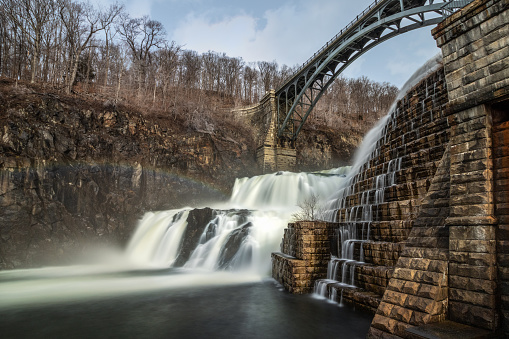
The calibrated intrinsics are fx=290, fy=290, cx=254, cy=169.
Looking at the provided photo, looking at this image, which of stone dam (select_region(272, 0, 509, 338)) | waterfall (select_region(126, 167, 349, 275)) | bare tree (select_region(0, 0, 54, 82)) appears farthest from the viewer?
bare tree (select_region(0, 0, 54, 82))

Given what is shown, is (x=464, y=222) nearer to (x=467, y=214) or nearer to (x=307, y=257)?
(x=467, y=214)

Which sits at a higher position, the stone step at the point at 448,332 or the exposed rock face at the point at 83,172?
the exposed rock face at the point at 83,172

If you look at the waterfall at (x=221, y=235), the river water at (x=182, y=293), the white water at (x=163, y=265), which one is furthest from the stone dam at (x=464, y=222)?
the waterfall at (x=221, y=235)

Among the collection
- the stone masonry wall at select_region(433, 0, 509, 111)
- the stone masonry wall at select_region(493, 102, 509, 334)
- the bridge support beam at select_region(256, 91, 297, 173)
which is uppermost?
the bridge support beam at select_region(256, 91, 297, 173)

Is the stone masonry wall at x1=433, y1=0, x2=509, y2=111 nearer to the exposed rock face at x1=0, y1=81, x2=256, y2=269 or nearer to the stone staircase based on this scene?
the stone staircase

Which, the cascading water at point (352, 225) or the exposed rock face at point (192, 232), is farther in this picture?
the exposed rock face at point (192, 232)

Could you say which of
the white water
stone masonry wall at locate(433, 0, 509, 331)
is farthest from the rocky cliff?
stone masonry wall at locate(433, 0, 509, 331)

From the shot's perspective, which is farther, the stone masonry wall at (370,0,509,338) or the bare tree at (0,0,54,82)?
the bare tree at (0,0,54,82)

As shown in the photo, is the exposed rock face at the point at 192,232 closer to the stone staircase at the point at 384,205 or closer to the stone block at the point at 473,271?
the stone staircase at the point at 384,205

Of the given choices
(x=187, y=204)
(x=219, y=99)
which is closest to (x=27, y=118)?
(x=187, y=204)

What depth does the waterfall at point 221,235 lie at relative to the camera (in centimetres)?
1559

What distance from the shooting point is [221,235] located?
1784 cm

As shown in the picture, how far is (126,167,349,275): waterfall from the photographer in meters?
15.6

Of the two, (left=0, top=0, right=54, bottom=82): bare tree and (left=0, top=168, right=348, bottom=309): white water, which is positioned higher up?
(left=0, top=0, right=54, bottom=82): bare tree
